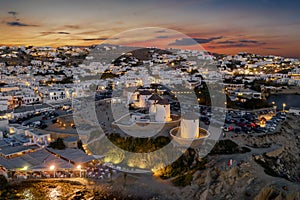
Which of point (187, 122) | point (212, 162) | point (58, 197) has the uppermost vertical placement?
point (187, 122)

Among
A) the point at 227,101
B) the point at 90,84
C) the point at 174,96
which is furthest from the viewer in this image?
the point at 90,84

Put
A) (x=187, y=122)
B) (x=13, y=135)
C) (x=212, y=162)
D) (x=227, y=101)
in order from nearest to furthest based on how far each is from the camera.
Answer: (x=212, y=162)
(x=187, y=122)
(x=13, y=135)
(x=227, y=101)

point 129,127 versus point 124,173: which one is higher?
point 129,127

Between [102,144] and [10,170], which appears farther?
[102,144]

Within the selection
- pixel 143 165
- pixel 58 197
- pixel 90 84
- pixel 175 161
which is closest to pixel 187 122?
pixel 175 161

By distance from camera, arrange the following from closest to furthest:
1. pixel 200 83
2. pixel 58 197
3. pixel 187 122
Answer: pixel 58 197 < pixel 187 122 < pixel 200 83

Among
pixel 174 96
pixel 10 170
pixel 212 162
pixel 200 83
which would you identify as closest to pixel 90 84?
pixel 174 96

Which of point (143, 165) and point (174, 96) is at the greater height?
point (174, 96)

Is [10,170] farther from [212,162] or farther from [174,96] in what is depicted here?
[174,96]

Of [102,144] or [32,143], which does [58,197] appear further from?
[32,143]
